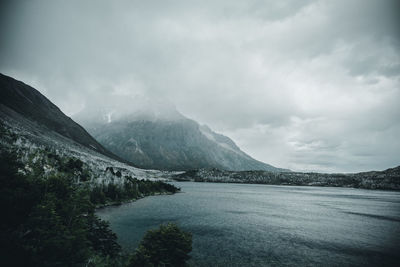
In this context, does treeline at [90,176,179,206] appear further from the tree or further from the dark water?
the tree

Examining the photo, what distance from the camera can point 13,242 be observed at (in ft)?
29.6

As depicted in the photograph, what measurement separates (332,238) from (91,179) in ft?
217

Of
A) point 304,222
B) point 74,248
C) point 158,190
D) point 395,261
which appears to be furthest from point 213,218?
point 158,190

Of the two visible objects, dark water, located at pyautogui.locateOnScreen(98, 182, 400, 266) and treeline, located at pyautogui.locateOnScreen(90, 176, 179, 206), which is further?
treeline, located at pyautogui.locateOnScreen(90, 176, 179, 206)

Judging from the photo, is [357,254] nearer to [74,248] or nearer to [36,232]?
[74,248]

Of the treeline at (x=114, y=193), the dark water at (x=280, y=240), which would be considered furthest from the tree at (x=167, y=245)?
the treeline at (x=114, y=193)

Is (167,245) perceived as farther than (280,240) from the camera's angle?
No

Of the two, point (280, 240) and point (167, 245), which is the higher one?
point (167, 245)

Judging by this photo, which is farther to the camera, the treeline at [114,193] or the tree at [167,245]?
the treeline at [114,193]

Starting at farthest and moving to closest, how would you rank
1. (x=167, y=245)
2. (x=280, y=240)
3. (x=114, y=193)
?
(x=114, y=193) → (x=280, y=240) → (x=167, y=245)

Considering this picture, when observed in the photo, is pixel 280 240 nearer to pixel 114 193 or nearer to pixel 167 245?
pixel 167 245

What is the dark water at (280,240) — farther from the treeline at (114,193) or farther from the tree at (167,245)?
the treeline at (114,193)

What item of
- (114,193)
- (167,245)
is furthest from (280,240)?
(114,193)

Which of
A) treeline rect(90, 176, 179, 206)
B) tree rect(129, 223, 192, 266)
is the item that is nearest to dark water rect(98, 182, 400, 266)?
tree rect(129, 223, 192, 266)
